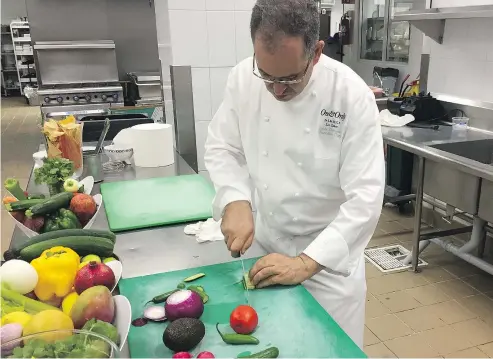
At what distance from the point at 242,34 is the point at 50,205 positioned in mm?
1628

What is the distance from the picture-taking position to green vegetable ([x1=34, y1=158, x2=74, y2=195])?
1.68 m

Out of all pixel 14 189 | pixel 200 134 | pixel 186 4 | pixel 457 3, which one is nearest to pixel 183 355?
pixel 14 189

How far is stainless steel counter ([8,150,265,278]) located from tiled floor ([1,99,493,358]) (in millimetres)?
1302

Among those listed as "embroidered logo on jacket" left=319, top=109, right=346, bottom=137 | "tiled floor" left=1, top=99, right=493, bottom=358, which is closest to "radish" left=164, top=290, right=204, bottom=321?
"embroidered logo on jacket" left=319, top=109, right=346, bottom=137

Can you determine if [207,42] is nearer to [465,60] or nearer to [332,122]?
[332,122]

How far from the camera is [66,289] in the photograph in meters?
1.01

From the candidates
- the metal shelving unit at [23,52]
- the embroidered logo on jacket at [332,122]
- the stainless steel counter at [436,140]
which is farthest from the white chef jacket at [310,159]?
the metal shelving unit at [23,52]

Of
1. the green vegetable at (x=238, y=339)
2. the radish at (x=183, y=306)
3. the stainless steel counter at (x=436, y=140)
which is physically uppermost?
the radish at (x=183, y=306)

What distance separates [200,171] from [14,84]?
39.0 ft

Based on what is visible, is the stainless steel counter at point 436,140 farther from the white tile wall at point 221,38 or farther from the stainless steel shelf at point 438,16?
the white tile wall at point 221,38

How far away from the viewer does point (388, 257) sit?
3357 millimetres

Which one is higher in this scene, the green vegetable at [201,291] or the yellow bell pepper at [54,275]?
the yellow bell pepper at [54,275]

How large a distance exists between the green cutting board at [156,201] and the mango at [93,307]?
0.69m

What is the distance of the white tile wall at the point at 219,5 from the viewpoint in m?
2.49
